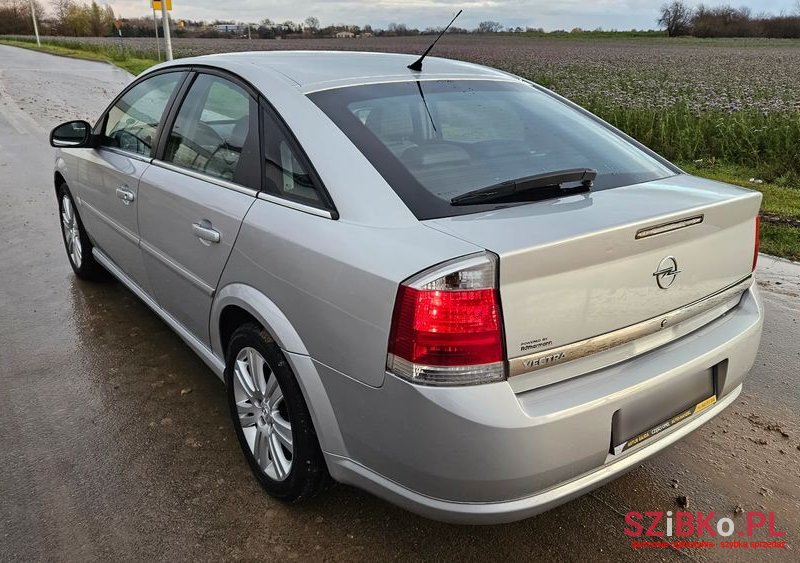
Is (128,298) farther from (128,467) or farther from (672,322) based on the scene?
(672,322)

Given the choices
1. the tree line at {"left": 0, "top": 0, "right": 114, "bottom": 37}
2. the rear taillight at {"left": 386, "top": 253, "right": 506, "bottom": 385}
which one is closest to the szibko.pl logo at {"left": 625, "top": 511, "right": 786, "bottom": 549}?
the rear taillight at {"left": 386, "top": 253, "right": 506, "bottom": 385}

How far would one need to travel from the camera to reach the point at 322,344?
6.89ft

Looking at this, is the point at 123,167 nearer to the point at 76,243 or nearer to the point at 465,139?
the point at 76,243

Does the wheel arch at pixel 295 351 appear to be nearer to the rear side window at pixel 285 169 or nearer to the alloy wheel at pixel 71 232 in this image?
the rear side window at pixel 285 169

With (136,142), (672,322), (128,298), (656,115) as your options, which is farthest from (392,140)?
(656,115)

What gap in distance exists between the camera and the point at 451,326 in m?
1.82

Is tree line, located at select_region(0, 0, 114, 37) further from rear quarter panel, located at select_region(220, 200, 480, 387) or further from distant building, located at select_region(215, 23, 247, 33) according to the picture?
rear quarter panel, located at select_region(220, 200, 480, 387)

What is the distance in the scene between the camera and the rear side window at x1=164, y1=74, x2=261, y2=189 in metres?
2.66

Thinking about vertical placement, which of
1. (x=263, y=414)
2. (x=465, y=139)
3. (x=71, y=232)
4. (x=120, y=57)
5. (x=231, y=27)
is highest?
(x=231, y=27)

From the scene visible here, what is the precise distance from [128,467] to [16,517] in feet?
1.43

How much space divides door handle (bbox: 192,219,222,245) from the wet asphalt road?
93 centimetres

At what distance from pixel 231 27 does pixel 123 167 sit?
6077 centimetres

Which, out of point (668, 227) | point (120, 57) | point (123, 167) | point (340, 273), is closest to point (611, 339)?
point (668, 227)

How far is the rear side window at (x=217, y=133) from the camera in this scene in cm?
266
